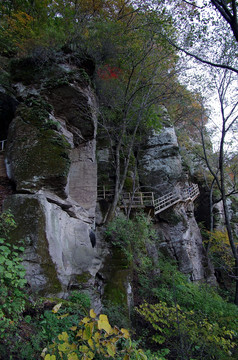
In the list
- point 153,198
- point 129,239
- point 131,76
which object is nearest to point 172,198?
point 153,198

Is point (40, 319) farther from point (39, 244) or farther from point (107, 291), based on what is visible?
point (107, 291)

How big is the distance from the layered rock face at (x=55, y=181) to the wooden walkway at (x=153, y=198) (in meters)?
3.81

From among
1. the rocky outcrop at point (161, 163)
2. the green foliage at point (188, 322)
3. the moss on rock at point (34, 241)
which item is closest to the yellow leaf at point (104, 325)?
the green foliage at point (188, 322)

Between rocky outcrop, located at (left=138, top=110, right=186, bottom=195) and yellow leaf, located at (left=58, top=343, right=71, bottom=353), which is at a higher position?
rocky outcrop, located at (left=138, top=110, right=186, bottom=195)

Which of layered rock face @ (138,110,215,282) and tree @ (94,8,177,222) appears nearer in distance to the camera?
tree @ (94,8,177,222)

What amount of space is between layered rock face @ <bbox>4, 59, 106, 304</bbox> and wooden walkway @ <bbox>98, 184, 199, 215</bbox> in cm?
381

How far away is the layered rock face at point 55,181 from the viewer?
16.9 feet

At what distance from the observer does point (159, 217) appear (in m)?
15.6

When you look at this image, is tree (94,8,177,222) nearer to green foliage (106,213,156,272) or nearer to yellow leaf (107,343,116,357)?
green foliage (106,213,156,272)

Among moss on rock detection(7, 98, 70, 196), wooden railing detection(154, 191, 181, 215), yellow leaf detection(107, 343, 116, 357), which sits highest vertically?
A: moss on rock detection(7, 98, 70, 196)

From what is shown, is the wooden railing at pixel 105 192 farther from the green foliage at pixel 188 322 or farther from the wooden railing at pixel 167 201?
the green foliage at pixel 188 322

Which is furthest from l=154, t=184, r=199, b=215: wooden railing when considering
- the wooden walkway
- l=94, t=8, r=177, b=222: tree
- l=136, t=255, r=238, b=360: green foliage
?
l=136, t=255, r=238, b=360: green foliage

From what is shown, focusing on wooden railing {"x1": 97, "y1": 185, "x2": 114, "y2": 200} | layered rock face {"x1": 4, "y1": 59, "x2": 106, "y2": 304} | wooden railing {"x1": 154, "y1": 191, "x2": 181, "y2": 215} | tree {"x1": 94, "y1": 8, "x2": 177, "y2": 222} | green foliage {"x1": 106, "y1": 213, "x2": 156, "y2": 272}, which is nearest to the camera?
layered rock face {"x1": 4, "y1": 59, "x2": 106, "y2": 304}

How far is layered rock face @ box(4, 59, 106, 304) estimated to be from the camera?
5160mm
